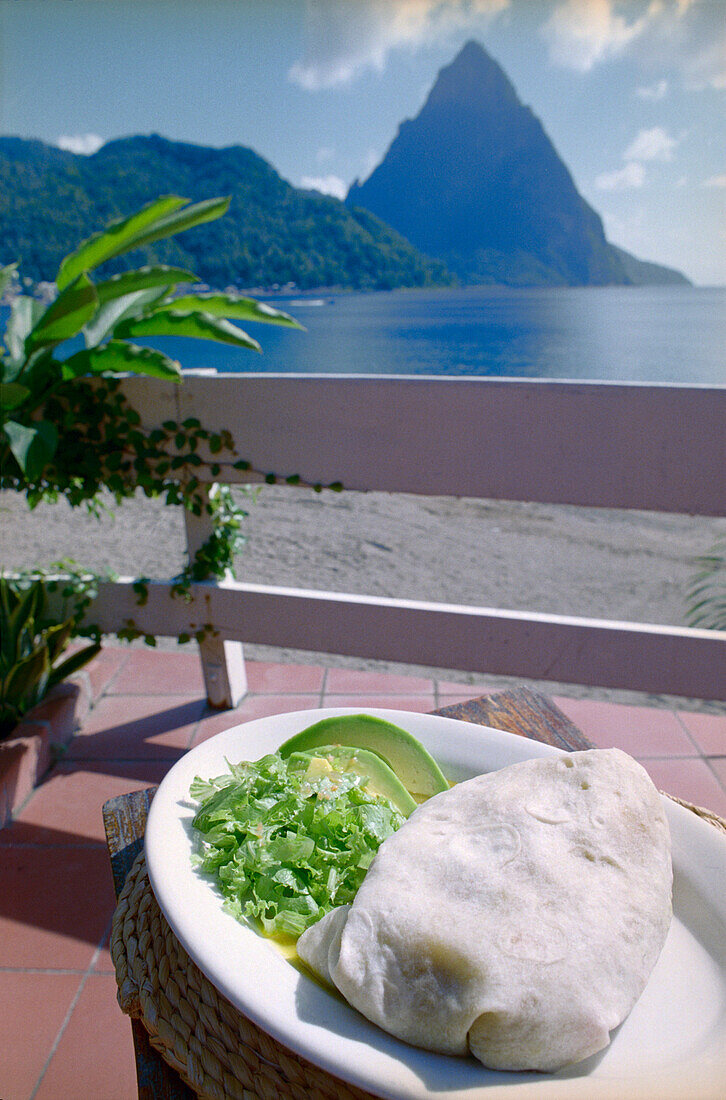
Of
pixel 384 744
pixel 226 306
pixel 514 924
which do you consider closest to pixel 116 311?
pixel 226 306

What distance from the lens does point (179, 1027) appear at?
57 cm

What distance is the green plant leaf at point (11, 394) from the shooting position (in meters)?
1.66

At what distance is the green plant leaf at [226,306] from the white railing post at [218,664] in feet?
1.66

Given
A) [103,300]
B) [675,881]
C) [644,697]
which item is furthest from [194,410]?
[644,697]

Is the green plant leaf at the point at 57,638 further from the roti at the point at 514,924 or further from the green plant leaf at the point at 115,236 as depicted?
the roti at the point at 514,924

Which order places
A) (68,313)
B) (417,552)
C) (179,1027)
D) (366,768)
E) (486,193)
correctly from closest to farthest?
(179,1027) → (366,768) → (68,313) → (417,552) → (486,193)

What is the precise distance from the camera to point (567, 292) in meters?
55.2

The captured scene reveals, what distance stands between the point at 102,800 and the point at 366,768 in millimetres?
1393

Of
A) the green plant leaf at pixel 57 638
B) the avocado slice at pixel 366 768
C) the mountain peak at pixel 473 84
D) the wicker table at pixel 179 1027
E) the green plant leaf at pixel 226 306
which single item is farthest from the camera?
the mountain peak at pixel 473 84

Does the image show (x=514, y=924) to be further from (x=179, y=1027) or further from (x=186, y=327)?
(x=186, y=327)

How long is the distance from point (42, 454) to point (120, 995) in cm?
136

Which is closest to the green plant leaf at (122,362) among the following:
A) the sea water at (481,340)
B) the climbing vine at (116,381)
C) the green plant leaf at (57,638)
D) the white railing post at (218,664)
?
the climbing vine at (116,381)

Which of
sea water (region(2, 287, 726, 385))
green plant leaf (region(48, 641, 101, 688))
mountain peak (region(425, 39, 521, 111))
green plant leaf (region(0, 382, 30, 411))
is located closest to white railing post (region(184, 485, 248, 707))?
green plant leaf (region(48, 641, 101, 688))

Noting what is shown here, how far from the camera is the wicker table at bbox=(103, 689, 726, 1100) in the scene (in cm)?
52
